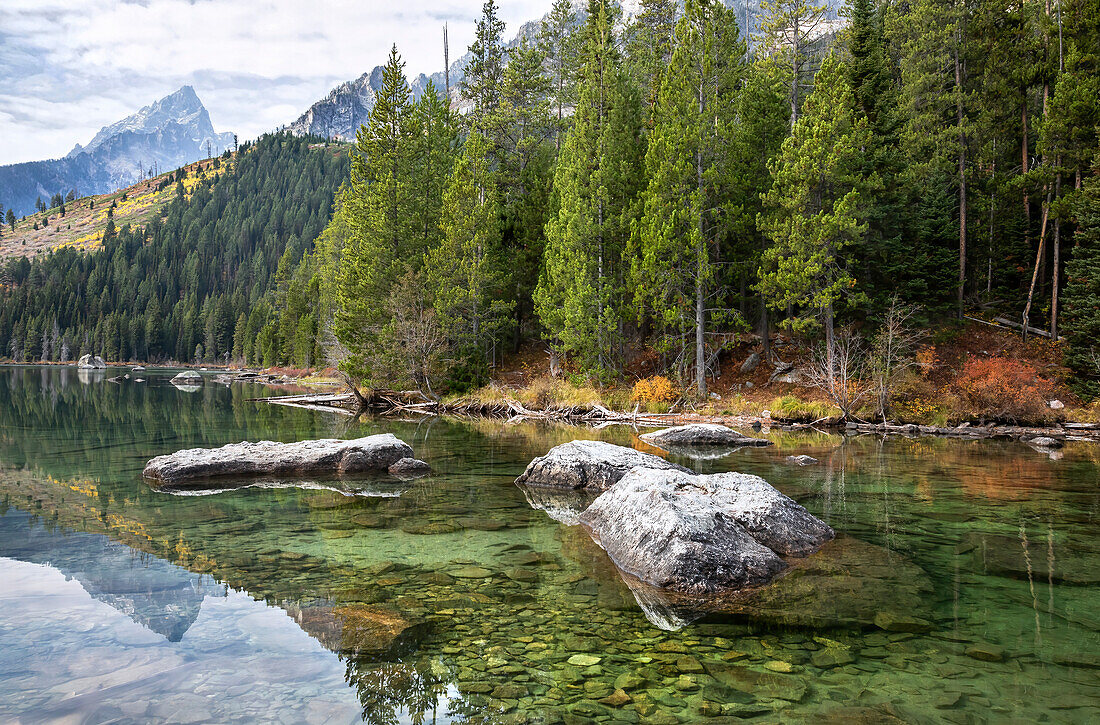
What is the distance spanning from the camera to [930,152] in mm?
32594

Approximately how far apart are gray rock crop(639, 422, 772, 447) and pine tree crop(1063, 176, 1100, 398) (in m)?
14.2

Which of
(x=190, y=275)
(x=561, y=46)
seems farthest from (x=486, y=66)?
(x=190, y=275)

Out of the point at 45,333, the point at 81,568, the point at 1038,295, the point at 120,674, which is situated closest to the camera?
the point at 120,674

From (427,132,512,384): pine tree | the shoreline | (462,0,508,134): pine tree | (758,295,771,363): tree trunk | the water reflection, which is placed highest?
(462,0,508,134): pine tree

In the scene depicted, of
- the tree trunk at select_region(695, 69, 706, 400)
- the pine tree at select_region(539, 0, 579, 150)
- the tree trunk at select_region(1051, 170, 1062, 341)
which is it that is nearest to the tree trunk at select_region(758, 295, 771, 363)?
the tree trunk at select_region(695, 69, 706, 400)

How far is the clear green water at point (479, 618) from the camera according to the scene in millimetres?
3914

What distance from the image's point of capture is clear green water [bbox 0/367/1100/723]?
12.8ft

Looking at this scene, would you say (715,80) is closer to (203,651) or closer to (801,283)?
(801,283)

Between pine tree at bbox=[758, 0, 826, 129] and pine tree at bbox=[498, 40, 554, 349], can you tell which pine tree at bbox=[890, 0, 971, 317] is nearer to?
pine tree at bbox=[758, 0, 826, 129]

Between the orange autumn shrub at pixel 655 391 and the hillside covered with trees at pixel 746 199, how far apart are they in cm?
128

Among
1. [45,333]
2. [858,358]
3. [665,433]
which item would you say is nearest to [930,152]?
[858,358]

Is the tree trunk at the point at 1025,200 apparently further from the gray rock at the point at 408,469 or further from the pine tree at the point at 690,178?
the gray rock at the point at 408,469

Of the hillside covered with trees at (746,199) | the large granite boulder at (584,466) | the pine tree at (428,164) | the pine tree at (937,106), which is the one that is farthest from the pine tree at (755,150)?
the large granite boulder at (584,466)

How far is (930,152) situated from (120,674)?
40.1m
